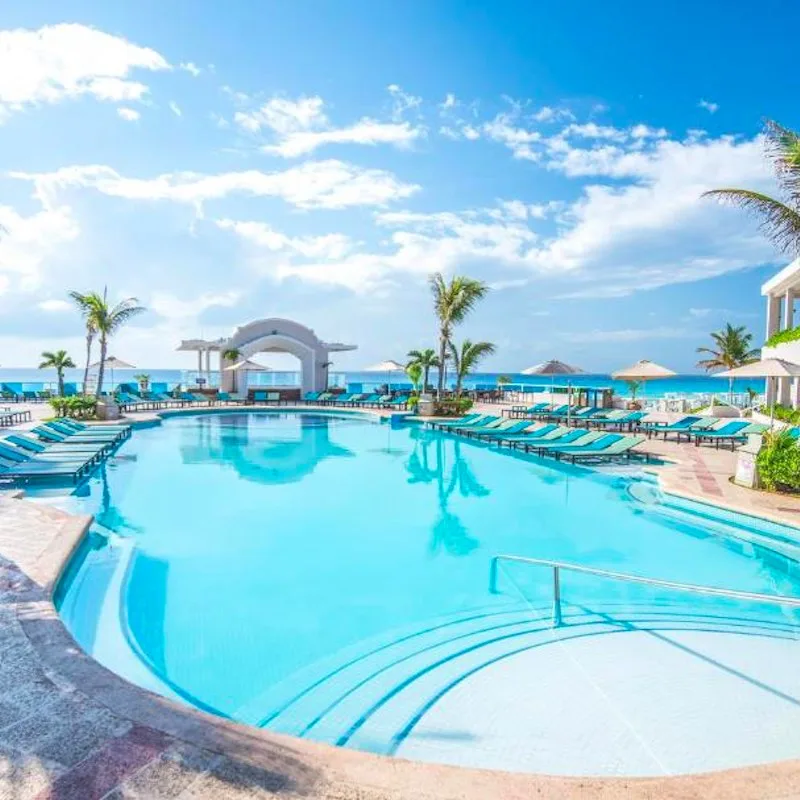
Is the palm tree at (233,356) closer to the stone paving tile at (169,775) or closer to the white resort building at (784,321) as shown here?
the white resort building at (784,321)

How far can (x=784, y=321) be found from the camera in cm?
2233

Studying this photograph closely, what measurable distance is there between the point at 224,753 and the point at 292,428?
64.2ft

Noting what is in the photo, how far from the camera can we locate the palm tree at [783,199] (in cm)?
923

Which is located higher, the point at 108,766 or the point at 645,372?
the point at 645,372

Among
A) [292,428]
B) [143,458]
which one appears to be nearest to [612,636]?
[143,458]

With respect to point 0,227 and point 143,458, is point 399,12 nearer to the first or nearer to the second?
point 0,227

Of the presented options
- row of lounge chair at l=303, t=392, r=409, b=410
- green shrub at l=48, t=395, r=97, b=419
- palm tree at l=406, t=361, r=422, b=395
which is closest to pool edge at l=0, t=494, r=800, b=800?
green shrub at l=48, t=395, r=97, b=419

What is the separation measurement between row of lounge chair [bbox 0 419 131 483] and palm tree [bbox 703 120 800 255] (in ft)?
42.7

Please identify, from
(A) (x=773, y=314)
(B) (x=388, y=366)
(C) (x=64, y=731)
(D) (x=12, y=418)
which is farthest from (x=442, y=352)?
(C) (x=64, y=731)

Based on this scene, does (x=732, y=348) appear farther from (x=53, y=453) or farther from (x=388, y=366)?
(x=53, y=453)

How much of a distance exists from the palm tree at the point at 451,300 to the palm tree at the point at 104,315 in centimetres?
1179

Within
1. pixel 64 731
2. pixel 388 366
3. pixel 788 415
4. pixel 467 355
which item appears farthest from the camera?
pixel 388 366

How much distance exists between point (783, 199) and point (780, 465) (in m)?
4.58

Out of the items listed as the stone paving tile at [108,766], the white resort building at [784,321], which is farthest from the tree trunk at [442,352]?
the stone paving tile at [108,766]
